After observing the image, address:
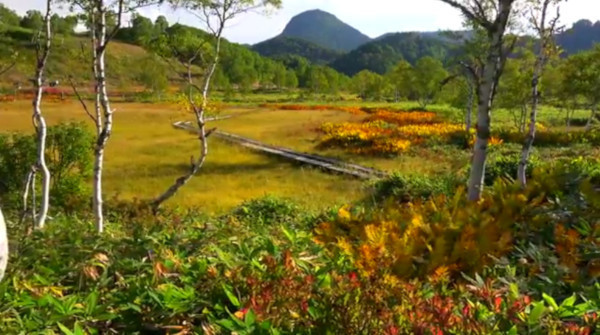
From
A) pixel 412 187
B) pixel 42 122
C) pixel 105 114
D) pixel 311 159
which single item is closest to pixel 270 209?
pixel 412 187

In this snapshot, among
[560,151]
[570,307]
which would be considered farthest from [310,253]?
[560,151]

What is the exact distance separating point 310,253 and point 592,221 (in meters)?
3.77

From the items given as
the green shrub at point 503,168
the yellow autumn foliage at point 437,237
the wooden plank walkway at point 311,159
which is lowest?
the wooden plank walkway at point 311,159

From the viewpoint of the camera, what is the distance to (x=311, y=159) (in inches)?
1088

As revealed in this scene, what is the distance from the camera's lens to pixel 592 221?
5555 mm

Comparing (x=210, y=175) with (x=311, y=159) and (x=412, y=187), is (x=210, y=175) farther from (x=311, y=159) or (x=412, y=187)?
(x=412, y=187)

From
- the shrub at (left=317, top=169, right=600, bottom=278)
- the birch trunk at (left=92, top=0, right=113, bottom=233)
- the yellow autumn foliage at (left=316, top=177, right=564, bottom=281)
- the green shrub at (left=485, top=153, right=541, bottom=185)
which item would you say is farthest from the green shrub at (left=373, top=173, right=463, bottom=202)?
the birch trunk at (left=92, top=0, right=113, bottom=233)

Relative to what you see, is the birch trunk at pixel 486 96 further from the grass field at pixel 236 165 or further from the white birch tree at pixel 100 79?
the grass field at pixel 236 165

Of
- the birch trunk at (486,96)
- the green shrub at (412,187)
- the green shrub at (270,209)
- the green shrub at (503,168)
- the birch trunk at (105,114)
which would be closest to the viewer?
the birch trunk at (486,96)

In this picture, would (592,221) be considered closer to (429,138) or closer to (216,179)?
(216,179)

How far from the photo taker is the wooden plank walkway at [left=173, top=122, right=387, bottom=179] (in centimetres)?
2336

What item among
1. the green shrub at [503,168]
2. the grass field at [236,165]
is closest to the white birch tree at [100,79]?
the grass field at [236,165]

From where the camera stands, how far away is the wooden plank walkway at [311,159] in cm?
2336

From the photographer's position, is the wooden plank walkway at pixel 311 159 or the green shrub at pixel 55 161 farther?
the wooden plank walkway at pixel 311 159
